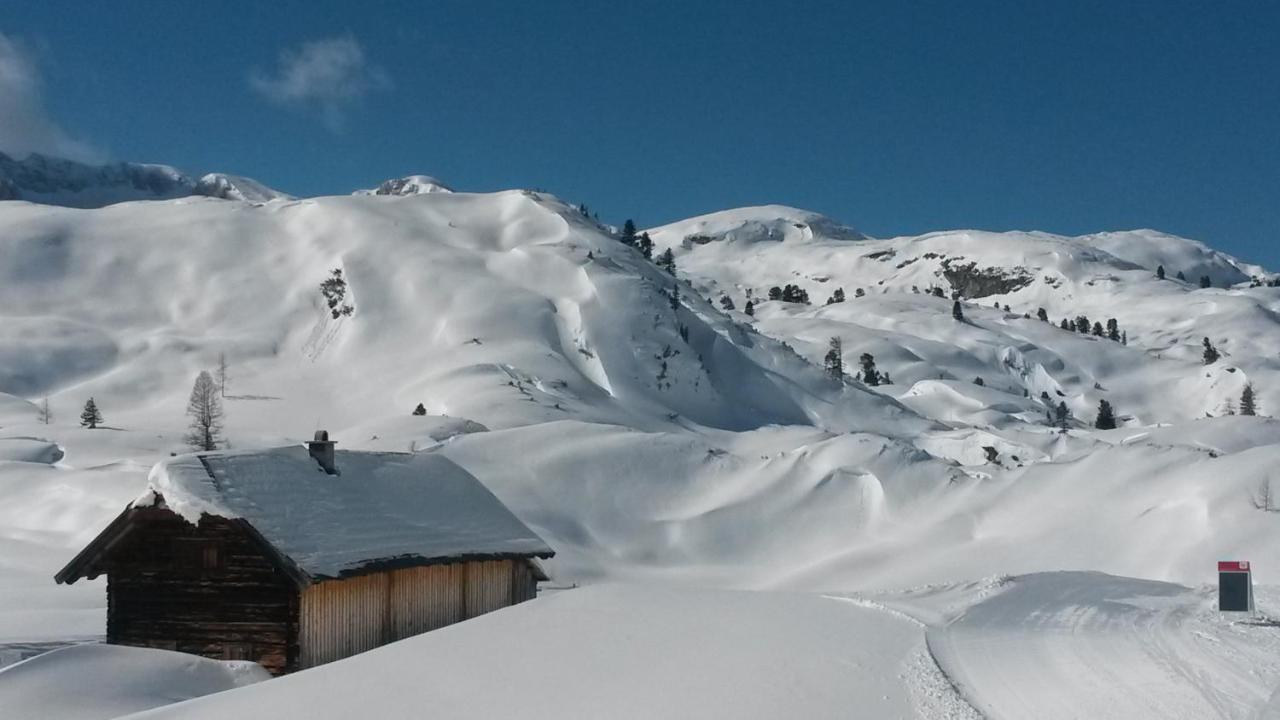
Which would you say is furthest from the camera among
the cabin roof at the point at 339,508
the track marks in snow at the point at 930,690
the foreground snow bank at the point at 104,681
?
the cabin roof at the point at 339,508

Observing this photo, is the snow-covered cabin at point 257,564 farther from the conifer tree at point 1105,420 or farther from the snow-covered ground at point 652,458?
the conifer tree at point 1105,420

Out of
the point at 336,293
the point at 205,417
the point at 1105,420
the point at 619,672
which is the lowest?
the point at 619,672

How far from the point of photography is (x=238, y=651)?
21141 millimetres

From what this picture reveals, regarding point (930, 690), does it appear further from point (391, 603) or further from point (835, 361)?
point (835, 361)

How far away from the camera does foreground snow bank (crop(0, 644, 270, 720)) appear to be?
16.0 metres

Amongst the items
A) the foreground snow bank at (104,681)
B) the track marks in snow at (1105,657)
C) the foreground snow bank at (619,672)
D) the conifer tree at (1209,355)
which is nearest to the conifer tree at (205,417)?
the foreground snow bank at (104,681)

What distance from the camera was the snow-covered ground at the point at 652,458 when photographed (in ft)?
55.9

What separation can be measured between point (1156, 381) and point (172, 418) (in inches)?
5520

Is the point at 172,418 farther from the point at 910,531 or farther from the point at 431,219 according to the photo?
the point at 910,531

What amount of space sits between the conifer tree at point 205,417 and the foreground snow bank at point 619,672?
57449 millimetres

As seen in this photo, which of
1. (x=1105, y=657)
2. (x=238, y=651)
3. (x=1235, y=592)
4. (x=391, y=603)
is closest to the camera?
(x=1105, y=657)

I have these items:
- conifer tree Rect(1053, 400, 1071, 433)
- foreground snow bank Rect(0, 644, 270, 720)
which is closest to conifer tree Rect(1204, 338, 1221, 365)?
conifer tree Rect(1053, 400, 1071, 433)

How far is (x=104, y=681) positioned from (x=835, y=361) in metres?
124

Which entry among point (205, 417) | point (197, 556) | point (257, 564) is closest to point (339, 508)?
point (257, 564)
